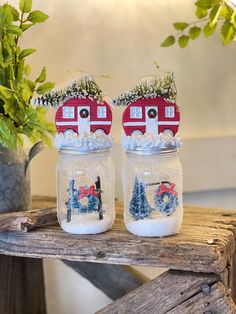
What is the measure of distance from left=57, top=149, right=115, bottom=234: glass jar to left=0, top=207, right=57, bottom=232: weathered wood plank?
0.03 metres

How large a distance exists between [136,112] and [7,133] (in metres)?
0.17

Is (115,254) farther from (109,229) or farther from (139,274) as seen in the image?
(139,274)

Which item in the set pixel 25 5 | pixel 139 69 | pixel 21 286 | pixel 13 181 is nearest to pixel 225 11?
pixel 139 69

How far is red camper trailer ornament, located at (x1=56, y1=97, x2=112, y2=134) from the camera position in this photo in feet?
2.28

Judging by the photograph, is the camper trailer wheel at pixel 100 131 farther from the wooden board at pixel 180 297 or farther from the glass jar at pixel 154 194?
the wooden board at pixel 180 297

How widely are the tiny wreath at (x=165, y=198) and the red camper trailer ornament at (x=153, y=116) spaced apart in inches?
2.6

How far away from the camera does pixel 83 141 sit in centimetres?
69

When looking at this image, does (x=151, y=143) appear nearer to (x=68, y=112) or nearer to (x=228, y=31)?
(x=68, y=112)

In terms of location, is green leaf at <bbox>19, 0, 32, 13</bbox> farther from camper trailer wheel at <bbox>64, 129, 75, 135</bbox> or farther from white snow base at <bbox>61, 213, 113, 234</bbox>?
white snow base at <bbox>61, 213, 113, 234</bbox>

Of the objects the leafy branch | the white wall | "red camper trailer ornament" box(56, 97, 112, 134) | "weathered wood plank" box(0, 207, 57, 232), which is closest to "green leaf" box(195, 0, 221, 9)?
the leafy branch

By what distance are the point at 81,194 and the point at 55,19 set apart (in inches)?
16.0

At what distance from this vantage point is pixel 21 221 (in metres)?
0.72

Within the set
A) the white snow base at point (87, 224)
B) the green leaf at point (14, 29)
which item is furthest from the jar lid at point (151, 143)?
the green leaf at point (14, 29)

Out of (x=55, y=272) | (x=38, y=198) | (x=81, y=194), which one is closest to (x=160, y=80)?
(x=81, y=194)
